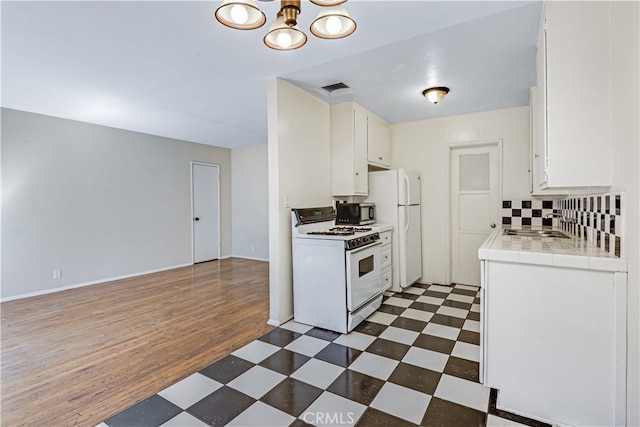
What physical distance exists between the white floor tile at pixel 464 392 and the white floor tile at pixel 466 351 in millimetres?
337

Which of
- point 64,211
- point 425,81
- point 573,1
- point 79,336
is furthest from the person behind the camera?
point 64,211

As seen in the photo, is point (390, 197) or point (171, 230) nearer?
point (390, 197)

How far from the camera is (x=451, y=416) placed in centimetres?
170

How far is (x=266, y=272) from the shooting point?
5348mm

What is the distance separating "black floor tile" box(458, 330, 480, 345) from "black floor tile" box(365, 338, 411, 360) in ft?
1.69

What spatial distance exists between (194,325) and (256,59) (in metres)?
2.52

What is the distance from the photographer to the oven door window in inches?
118

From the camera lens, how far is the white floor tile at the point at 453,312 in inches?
125

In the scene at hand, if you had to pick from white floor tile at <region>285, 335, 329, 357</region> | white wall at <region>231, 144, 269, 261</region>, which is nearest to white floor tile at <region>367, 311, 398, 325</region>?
white floor tile at <region>285, 335, 329, 357</region>

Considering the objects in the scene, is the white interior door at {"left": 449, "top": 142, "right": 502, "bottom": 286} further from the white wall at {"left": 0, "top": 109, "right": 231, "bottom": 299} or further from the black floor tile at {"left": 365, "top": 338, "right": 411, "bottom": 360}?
the white wall at {"left": 0, "top": 109, "right": 231, "bottom": 299}

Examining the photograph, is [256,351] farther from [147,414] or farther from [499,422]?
[499,422]

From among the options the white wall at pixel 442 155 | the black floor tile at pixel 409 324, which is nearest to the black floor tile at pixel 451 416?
the black floor tile at pixel 409 324

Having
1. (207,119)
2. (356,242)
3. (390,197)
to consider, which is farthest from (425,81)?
(207,119)

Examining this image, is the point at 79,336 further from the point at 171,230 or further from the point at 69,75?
the point at 171,230
